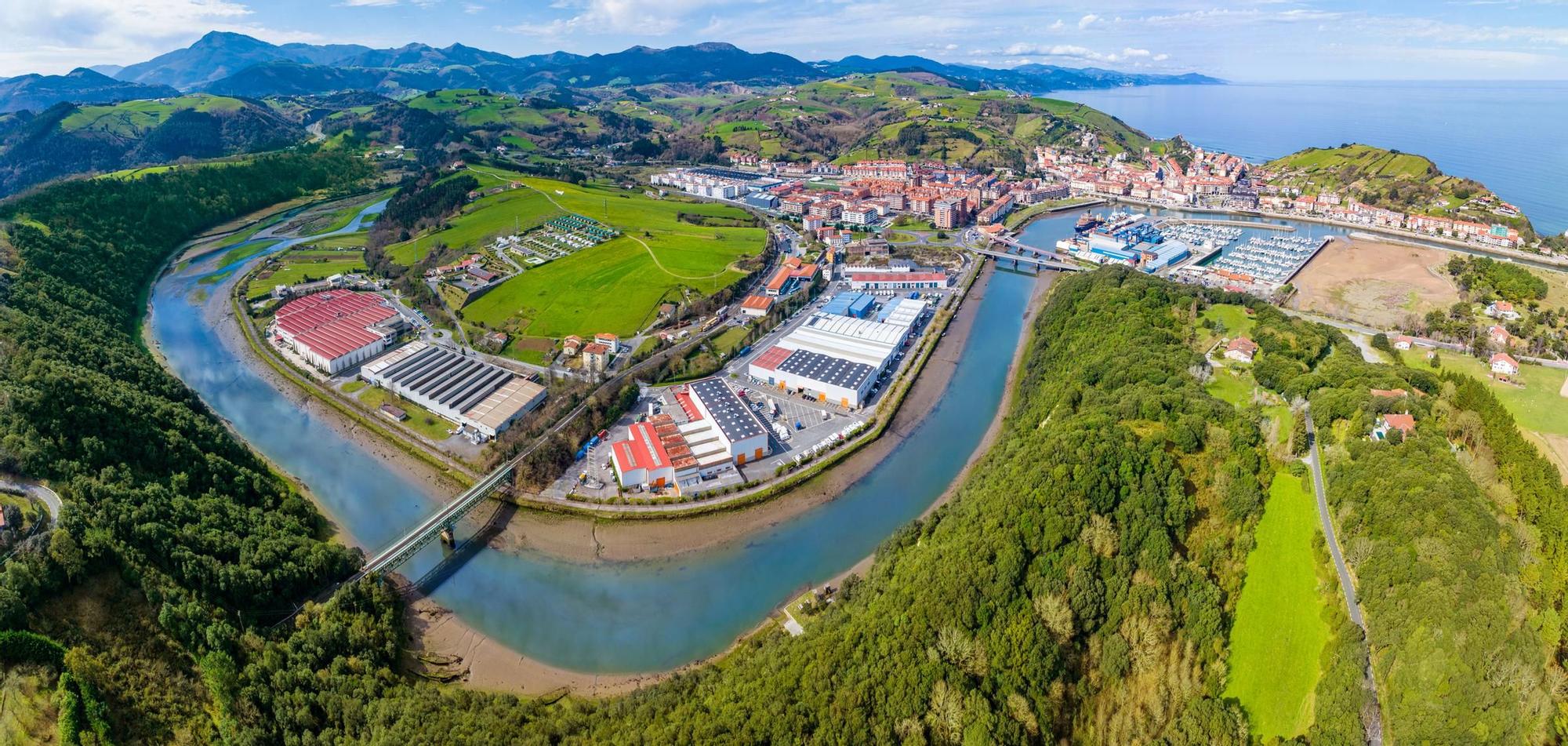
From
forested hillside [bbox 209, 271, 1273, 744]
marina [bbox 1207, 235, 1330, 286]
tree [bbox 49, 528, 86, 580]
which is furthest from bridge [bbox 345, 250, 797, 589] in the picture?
marina [bbox 1207, 235, 1330, 286]

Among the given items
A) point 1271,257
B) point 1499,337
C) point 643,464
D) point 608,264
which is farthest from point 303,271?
point 1271,257

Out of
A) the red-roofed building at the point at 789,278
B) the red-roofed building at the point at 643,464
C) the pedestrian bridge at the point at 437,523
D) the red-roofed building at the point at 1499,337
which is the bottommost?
the pedestrian bridge at the point at 437,523

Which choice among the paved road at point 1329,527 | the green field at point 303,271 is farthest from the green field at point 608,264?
the paved road at point 1329,527

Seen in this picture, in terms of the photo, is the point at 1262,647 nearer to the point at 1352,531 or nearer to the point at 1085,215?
the point at 1352,531

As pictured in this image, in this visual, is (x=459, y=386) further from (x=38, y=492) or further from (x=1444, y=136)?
(x=1444, y=136)

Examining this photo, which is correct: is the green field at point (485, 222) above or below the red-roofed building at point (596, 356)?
above

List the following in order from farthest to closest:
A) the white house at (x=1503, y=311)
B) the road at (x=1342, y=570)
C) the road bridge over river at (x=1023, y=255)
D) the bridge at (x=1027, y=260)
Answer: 1. the road bridge over river at (x=1023, y=255)
2. the bridge at (x=1027, y=260)
3. the white house at (x=1503, y=311)
4. the road at (x=1342, y=570)

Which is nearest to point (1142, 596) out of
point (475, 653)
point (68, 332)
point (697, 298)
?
point (475, 653)

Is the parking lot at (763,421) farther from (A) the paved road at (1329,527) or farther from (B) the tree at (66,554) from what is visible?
(A) the paved road at (1329,527)
